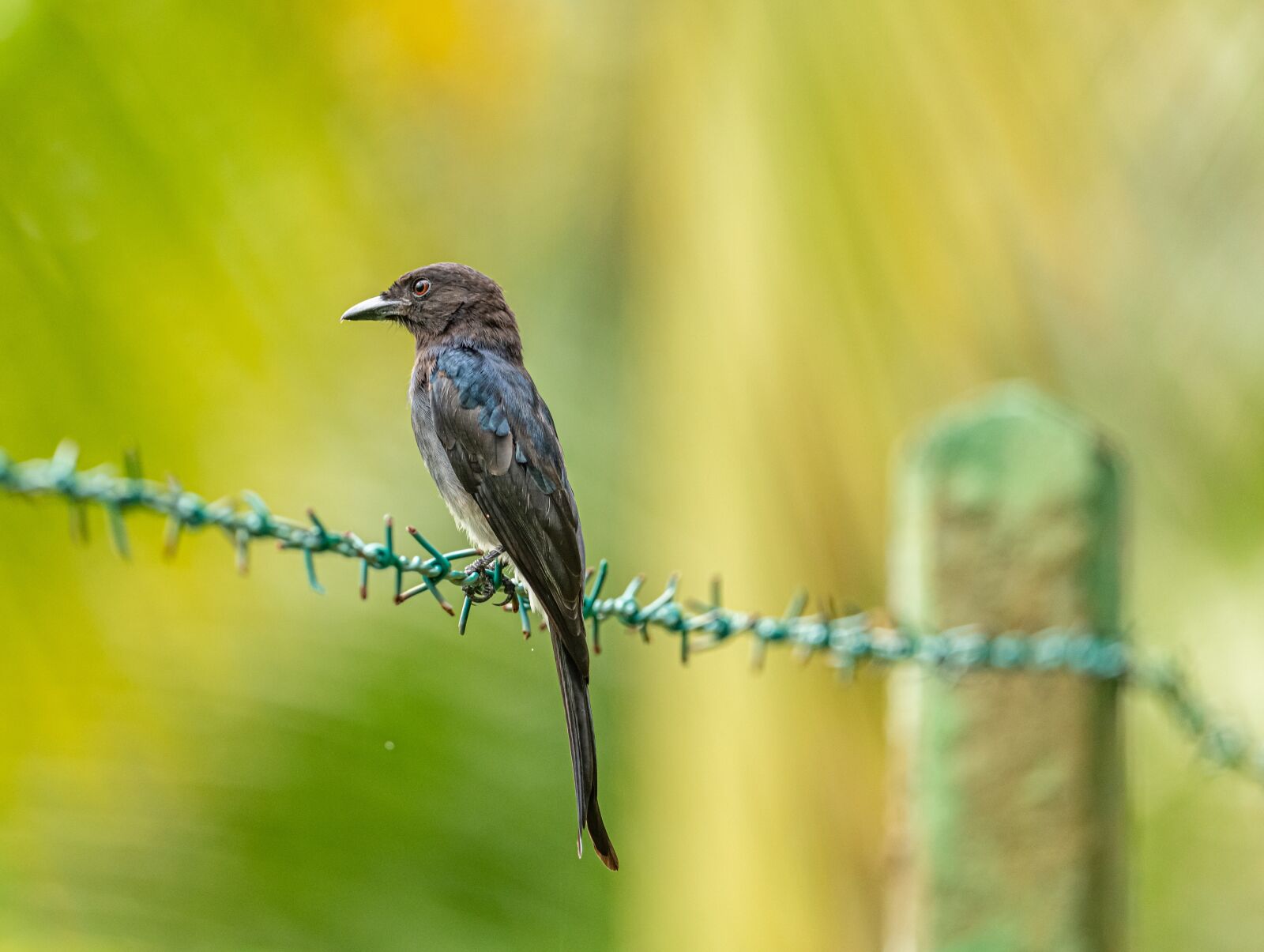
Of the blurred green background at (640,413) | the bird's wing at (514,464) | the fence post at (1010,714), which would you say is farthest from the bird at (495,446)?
the blurred green background at (640,413)

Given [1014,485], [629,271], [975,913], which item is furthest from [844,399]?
[975,913]

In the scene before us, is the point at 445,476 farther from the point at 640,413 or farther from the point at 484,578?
the point at 640,413

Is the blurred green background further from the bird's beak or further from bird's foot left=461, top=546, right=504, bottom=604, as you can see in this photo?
bird's foot left=461, top=546, right=504, bottom=604

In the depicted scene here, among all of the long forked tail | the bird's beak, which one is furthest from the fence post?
the bird's beak

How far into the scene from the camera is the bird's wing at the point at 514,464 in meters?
2.99

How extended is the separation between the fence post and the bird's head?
106cm

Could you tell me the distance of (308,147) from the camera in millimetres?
5391

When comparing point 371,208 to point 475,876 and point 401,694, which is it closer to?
point 401,694

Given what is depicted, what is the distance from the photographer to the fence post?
9.27 feet

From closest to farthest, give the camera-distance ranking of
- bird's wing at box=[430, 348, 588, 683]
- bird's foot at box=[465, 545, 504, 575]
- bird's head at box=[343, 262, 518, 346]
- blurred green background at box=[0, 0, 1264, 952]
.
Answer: bird's wing at box=[430, 348, 588, 683]
bird's foot at box=[465, 545, 504, 575]
bird's head at box=[343, 262, 518, 346]
blurred green background at box=[0, 0, 1264, 952]

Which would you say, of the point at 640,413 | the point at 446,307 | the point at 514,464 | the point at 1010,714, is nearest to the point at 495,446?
the point at 514,464

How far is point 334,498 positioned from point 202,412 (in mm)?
881

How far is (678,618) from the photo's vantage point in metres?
2.79

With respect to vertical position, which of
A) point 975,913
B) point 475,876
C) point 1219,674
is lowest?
point 975,913
